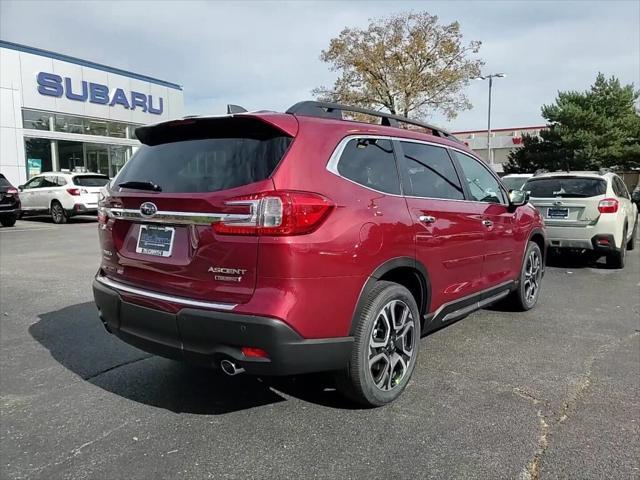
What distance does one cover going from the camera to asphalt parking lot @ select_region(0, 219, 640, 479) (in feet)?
9.09

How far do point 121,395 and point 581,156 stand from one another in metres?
39.5

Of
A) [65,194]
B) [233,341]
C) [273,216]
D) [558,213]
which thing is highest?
[65,194]

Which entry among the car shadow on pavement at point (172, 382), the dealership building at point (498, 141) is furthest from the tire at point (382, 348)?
the dealership building at point (498, 141)

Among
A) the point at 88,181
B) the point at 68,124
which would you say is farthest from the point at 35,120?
the point at 88,181

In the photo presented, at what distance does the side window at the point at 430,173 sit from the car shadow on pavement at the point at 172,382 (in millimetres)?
1512

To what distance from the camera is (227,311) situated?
2.82 metres

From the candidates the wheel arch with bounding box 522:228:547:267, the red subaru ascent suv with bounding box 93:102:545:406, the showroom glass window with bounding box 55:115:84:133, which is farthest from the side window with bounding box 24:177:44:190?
the wheel arch with bounding box 522:228:547:267

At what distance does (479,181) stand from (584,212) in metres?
4.28

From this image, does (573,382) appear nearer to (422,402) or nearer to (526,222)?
(422,402)

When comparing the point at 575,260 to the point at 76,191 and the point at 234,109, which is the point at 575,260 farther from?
the point at 76,191

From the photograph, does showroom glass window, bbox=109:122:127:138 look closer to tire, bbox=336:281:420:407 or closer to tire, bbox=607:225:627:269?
tire, bbox=607:225:627:269

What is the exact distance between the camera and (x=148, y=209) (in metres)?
3.18

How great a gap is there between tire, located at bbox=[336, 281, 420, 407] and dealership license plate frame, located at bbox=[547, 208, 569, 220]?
226 inches

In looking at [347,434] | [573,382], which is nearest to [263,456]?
[347,434]
